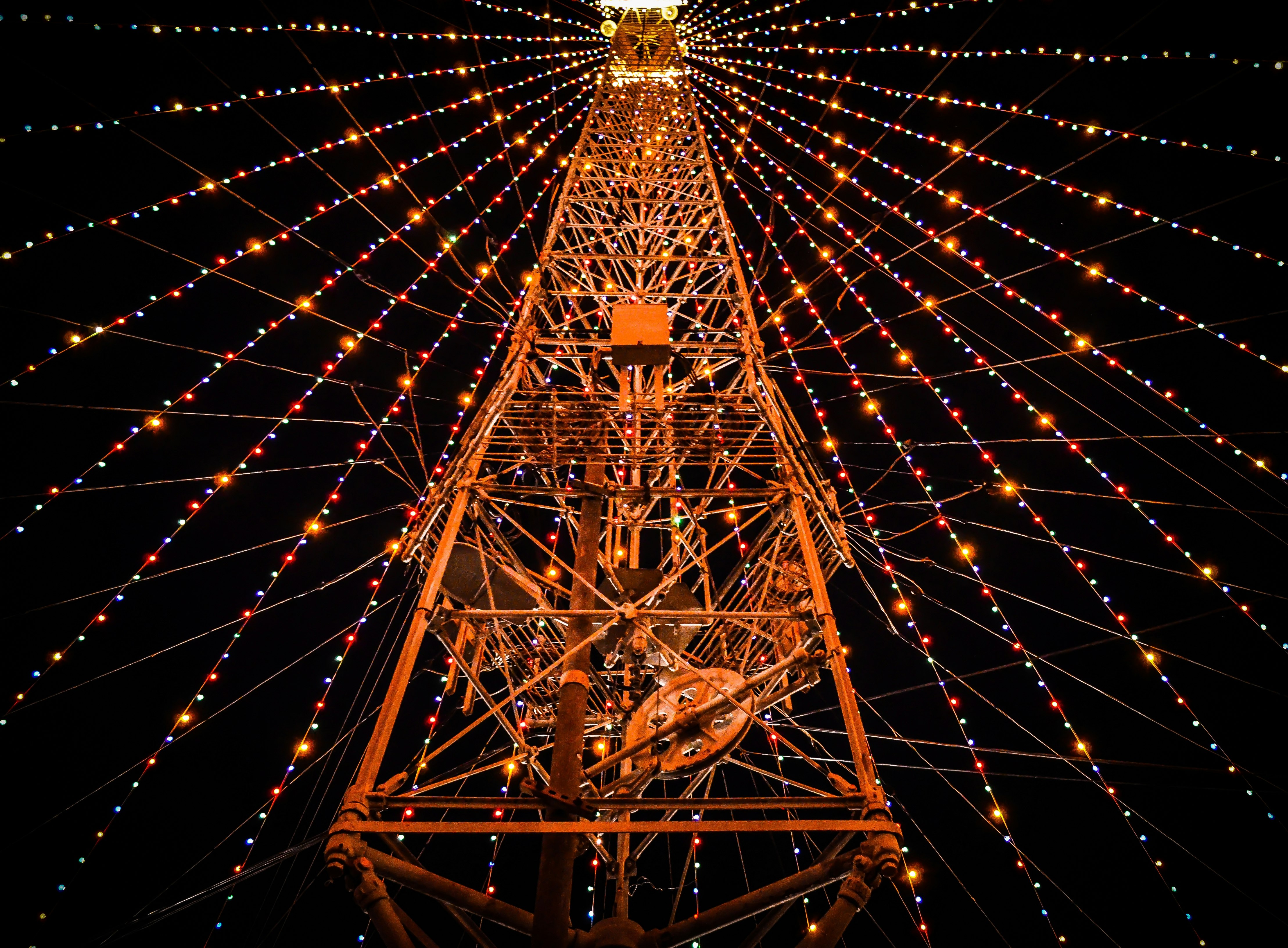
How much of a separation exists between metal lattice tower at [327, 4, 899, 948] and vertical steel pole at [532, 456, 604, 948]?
0.05 ft

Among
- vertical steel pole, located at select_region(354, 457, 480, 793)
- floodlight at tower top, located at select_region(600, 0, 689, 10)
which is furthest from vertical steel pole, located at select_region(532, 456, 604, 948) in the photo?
floodlight at tower top, located at select_region(600, 0, 689, 10)

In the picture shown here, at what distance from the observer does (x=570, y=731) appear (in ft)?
14.3

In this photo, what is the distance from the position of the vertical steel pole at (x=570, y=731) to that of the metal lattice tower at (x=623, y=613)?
14 millimetres

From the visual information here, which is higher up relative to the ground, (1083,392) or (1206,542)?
(1083,392)

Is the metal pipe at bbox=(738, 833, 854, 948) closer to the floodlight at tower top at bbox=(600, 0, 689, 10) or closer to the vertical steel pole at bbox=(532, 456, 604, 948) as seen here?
the vertical steel pole at bbox=(532, 456, 604, 948)

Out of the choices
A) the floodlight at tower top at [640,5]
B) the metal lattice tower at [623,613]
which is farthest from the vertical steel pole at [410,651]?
the floodlight at tower top at [640,5]

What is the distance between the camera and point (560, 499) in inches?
262

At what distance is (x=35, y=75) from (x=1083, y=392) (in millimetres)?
15366

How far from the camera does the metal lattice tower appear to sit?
11.3 feet

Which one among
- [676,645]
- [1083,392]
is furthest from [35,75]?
[1083,392]

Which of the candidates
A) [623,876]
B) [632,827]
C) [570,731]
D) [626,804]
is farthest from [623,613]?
[623,876]

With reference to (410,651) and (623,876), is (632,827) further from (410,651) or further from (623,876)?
(623,876)

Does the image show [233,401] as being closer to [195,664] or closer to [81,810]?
[195,664]

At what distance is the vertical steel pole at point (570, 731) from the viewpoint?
357cm
